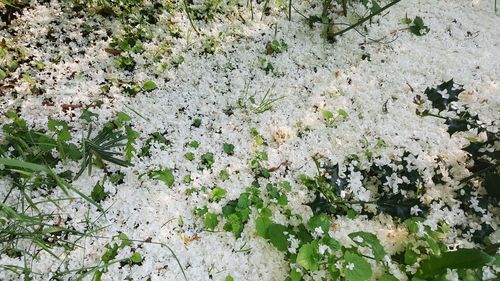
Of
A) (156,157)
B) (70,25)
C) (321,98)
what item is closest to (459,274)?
(321,98)

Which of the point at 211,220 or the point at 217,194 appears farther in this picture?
the point at 217,194

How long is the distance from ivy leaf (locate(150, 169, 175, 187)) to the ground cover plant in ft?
0.04

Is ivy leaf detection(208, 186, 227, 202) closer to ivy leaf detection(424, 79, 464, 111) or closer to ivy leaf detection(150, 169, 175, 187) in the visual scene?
ivy leaf detection(150, 169, 175, 187)

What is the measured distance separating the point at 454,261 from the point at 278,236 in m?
0.93

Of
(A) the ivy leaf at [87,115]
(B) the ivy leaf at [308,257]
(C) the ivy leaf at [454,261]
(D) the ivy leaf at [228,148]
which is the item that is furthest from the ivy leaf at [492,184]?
(A) the ivy leaf at [87,115]

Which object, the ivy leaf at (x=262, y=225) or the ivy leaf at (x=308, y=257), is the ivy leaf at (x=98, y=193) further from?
the ivy leaf at (x=308, y=257)

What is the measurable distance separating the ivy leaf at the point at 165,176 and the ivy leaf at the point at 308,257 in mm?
891

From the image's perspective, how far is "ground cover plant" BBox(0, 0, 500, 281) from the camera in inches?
91.7

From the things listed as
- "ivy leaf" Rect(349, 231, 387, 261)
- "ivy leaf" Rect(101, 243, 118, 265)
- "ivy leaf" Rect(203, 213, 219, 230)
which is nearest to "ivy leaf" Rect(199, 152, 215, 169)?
"ivy leaf" Rect(203, 213, 219, 230)

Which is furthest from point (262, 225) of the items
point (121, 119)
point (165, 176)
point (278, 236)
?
point (121, 119)

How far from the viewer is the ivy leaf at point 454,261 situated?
6.76ft

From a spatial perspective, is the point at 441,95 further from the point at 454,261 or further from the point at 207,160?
the point at 207,160

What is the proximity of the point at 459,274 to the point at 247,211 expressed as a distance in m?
1.25

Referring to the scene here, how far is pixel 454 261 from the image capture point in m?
2.16
